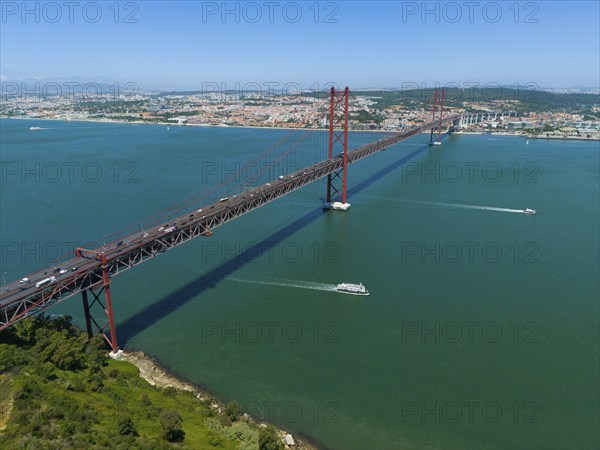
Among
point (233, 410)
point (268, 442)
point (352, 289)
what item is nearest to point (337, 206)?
point (352, 289)

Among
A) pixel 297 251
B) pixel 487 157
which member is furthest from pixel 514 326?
pixel 487 157

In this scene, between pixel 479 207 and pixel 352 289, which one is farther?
pixel 479 207

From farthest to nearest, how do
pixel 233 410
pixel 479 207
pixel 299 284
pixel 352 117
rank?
pixel 352 117, pixel 479 207, pixel 299 284, pixel 233 410

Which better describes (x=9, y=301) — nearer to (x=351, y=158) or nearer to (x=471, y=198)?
(x=351, y=158)

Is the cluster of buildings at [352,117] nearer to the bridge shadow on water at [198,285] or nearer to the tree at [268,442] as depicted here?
the bridge shadow on water at [198,285]

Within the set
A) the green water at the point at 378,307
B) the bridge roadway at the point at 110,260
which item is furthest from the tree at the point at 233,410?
the bridge roadway at the point at 110,260

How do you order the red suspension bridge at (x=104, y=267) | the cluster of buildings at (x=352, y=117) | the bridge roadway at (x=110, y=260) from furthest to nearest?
1. the cluster of buildings at (x=352, y=117)
2. the red suspension bridge at (x=104, y=267)
3. the bridge roadway at (x=110, y=260)

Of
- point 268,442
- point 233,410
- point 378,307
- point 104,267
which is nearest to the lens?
point 268,442

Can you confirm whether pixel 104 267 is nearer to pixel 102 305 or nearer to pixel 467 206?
pixel 102 305
